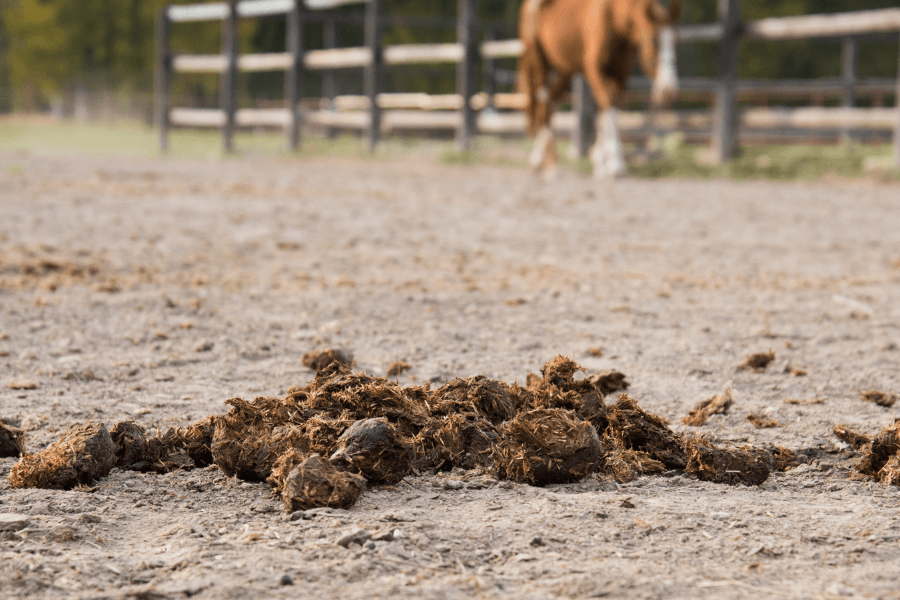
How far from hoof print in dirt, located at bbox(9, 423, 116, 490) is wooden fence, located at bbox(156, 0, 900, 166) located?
7.91 metres

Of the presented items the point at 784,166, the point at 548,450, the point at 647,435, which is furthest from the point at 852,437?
the point at 784,166

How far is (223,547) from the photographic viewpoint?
5.61ft

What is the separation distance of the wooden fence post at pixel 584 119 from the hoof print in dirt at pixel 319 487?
978cm

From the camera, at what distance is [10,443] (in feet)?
7.07

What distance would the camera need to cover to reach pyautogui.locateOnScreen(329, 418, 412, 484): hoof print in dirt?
6.57ft

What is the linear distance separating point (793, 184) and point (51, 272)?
20.7ft

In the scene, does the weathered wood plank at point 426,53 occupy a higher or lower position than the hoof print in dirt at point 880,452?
higher

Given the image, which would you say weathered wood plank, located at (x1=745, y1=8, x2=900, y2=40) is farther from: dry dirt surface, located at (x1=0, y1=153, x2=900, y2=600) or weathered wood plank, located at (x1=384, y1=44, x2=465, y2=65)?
weathered wood plank, located at (x1=384, y1=44, x2=465, y2=65)

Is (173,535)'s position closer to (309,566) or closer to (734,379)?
(309,566)

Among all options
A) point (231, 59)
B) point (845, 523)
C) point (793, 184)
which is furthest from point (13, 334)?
point (231, 59)

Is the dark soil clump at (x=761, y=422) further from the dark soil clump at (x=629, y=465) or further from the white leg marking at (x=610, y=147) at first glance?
the white leg marking at (x=610, y=147)

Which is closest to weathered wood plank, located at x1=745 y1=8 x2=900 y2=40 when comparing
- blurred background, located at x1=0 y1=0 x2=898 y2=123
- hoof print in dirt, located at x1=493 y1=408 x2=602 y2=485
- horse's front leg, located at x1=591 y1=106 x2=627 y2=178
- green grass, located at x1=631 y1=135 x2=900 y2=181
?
green grass, located at x1=631 y1=135 x2=900 y2=181

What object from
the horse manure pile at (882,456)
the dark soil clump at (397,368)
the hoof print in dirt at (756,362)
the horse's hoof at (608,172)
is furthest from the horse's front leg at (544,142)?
the horse manure pile at (882,456)

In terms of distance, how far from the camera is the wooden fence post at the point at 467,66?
11945mm
